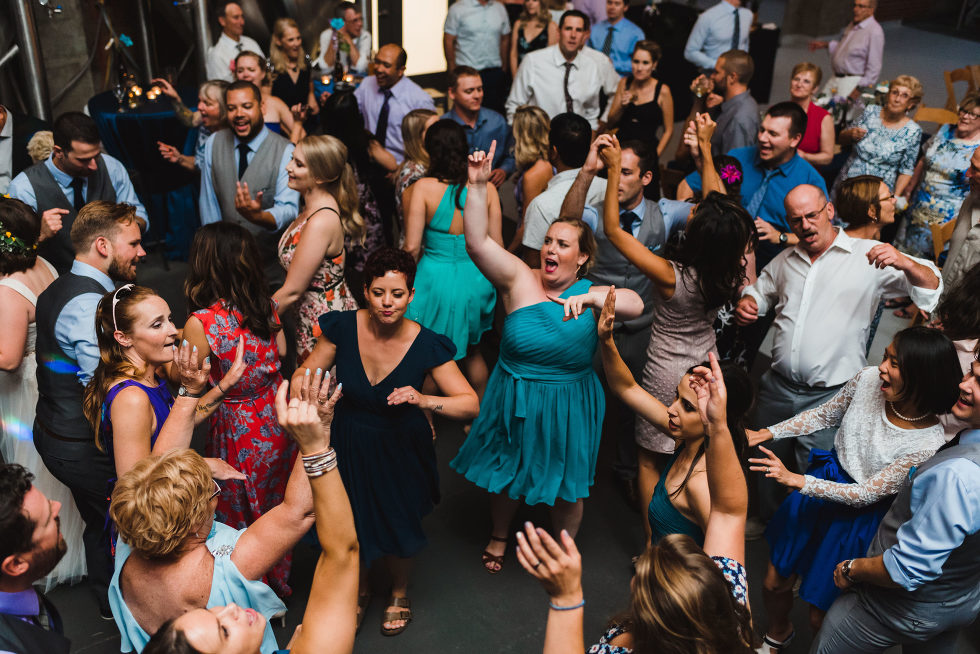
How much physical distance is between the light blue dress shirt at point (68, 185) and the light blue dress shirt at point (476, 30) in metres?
3.68

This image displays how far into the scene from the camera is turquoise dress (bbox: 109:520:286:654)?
6.13 ft

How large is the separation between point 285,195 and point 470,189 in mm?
1710

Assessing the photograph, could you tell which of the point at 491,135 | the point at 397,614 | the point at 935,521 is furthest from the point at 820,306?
the point at 491,135

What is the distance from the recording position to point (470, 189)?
287 centimetres

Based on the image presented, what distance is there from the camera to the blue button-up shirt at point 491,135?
503 cm

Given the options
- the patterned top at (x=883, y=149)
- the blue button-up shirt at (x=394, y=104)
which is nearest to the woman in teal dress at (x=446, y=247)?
the blue button-up shirt at (x=394, y=104)

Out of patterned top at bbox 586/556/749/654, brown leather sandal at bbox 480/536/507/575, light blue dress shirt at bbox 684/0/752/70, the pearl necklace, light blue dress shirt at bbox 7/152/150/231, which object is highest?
light blue dress shirt at bbox 684/0/752/70

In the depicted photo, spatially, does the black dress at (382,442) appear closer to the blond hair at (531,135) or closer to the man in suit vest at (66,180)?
the man in suit vest at (66,180)

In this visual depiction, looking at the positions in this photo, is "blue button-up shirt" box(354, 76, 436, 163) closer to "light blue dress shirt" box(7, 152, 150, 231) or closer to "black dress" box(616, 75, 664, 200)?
"black dress" box(616, 75, 664, 200)

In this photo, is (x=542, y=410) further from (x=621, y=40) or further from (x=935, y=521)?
(x=621, y=40)

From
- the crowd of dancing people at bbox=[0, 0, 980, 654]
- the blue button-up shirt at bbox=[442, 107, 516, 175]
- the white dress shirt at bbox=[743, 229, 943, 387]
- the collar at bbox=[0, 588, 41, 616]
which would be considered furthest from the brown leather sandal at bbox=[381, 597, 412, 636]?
the blue button-up shirt at bbox=[442, 107, 516, 175]

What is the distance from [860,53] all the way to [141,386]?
658cm

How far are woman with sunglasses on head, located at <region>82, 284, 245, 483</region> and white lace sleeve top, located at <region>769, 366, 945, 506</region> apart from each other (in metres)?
1.89

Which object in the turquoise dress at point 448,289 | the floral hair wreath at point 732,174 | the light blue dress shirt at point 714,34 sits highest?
the light blue dress shirt at point 714,34
